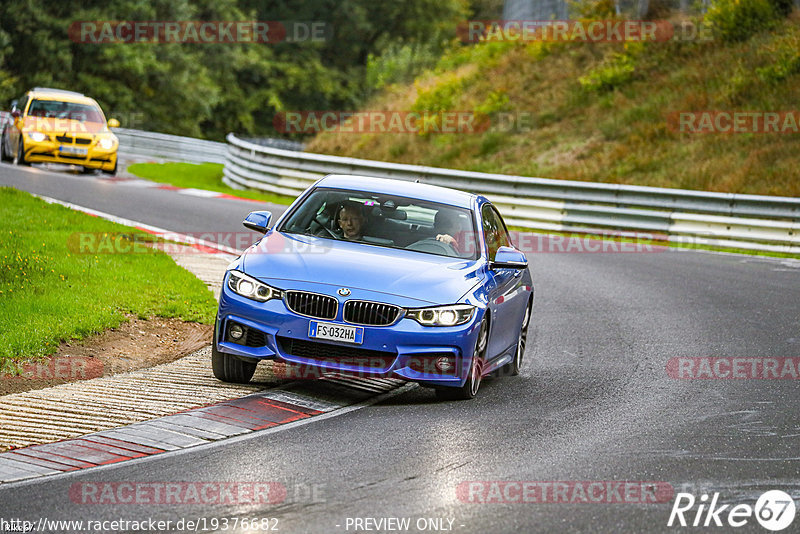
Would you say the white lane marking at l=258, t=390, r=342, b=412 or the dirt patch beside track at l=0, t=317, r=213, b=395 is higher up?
the white lane marking at l=258, t=390, r=342, b=412

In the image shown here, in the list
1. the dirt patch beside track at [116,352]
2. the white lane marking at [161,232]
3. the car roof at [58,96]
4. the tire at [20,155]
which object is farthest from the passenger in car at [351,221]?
the car roof at [58,96]

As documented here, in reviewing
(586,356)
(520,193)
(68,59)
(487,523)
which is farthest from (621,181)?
(68,59)

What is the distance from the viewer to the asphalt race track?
5941 mm

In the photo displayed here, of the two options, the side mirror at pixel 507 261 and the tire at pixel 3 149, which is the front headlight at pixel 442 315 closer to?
the side mirror at pixel 507 261

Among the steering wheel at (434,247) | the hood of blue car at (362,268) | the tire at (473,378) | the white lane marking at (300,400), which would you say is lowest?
the white lane marking at (300,400)

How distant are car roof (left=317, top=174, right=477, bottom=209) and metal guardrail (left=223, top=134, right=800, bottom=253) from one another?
13712 millimetres

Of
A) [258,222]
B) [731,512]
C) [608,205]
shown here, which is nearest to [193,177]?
[608,205]

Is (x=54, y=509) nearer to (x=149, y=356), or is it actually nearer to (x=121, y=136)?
(x=149, y=356)

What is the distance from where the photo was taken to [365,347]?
841cm

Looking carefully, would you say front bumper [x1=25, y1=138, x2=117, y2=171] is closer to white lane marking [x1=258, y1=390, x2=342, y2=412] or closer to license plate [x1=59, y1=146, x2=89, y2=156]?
license plate [x1=59, y1=146, x2=89, y2=156]

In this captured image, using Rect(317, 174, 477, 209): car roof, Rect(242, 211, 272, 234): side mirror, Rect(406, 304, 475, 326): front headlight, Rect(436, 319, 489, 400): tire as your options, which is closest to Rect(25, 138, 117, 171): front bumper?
Rect(317, 174, 477, 209): car roof

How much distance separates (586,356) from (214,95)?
47.5m

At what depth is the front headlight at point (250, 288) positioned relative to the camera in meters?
8.60

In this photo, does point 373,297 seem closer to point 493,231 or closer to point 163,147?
point 493,231
